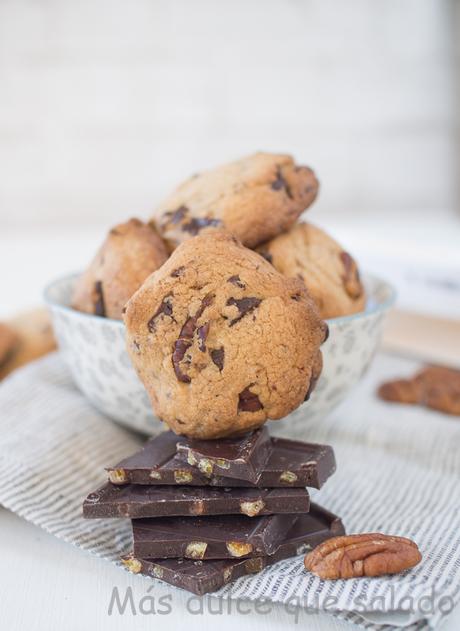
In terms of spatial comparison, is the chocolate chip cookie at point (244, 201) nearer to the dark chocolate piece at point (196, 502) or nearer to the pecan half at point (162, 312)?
the pecan half at point (162, 312)

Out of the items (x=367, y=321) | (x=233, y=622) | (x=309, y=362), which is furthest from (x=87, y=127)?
(x=233, y=622)

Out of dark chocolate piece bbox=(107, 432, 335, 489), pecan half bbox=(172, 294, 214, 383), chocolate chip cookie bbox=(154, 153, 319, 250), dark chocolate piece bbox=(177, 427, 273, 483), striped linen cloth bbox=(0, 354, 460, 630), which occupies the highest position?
chocolate chip cookie bbox=(154, 153, 319, 250)

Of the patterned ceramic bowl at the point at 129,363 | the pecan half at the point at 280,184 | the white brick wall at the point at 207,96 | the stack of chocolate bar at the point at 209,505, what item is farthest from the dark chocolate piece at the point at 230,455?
the white brick wall at the point at 207,96

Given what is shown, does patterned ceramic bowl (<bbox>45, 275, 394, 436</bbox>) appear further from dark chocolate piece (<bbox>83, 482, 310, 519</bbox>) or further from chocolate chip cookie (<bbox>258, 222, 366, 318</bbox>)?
dark chocolate piece (<bbox>83, 482, 310, 519</bbox>)

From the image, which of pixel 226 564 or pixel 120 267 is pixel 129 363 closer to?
pixel 120 267

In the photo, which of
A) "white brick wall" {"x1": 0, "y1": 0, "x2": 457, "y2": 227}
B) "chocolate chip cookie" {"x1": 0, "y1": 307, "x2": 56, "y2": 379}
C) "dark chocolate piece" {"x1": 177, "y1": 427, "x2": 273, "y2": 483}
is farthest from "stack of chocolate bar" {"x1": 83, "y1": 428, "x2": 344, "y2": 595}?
"white brick wall" {"x1": 0, "y1": 0, "x2": 457, "y2": 227}

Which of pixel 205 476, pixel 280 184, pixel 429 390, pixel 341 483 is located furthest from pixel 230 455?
pixel 429 390
